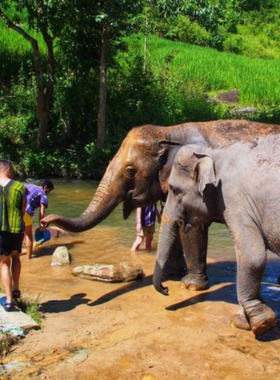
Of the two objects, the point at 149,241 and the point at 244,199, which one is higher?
the point at 244,199

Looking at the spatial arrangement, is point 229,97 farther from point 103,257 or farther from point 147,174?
point 147,174

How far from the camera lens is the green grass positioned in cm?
2327

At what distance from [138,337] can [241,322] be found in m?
0.93

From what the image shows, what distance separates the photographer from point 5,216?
17.2ft

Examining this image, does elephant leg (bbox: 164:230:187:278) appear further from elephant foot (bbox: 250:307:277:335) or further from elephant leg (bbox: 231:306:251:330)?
elephant foot (bbox: 250:307:277:335)

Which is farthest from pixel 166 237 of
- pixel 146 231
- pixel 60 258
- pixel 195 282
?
pixel 146 231

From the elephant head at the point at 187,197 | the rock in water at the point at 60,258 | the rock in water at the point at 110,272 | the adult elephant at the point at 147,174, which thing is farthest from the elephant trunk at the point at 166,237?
the rock in water at the point at 60,258

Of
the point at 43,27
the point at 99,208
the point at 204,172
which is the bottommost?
the point at 99,208

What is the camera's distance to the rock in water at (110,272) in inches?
260

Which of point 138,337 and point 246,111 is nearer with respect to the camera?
point 138,337

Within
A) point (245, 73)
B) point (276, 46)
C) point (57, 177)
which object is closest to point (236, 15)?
point (276, 46)

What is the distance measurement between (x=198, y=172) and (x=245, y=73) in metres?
21.9

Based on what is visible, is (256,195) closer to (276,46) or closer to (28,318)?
(28,318)

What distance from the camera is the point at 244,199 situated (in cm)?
484
